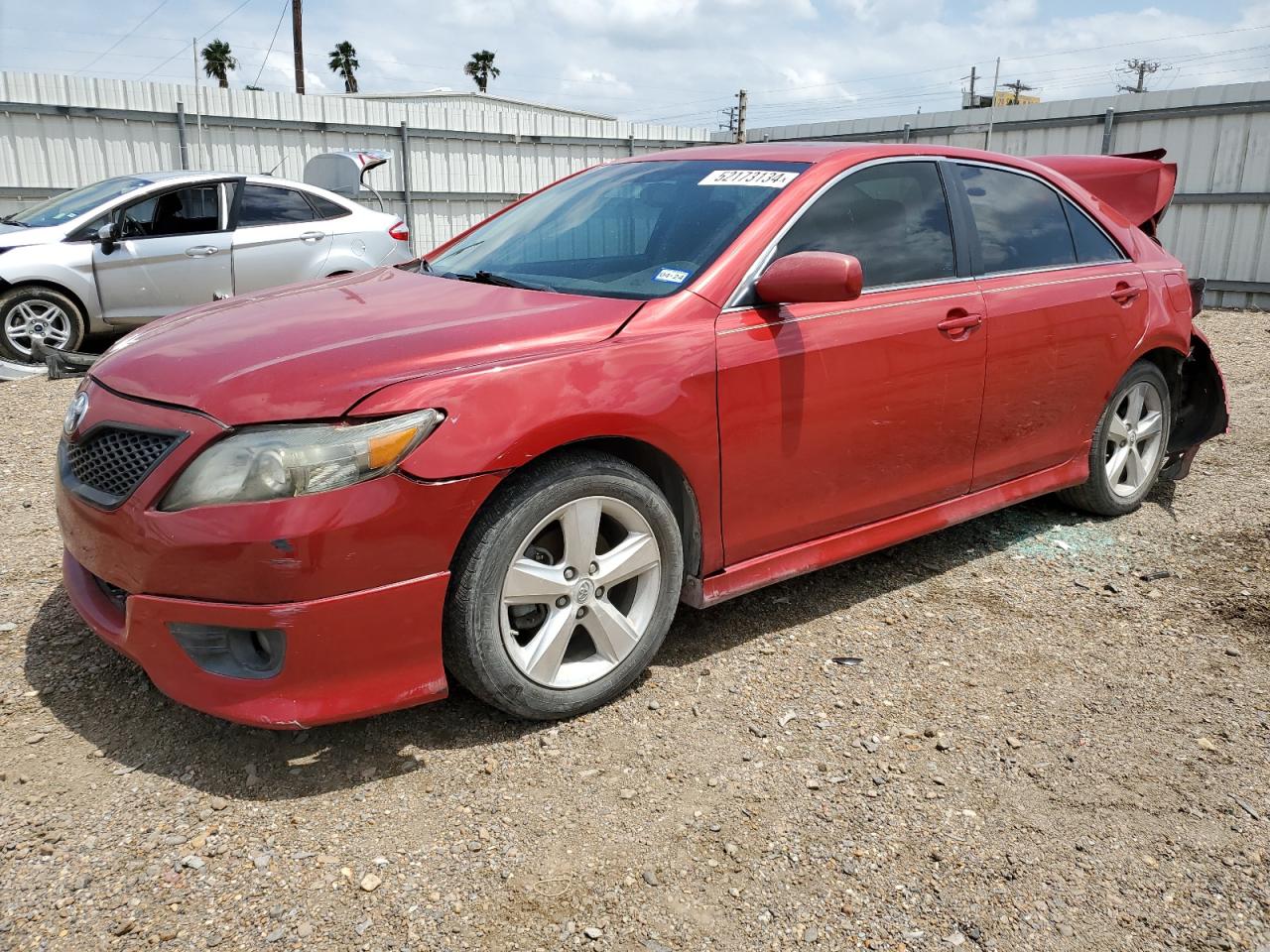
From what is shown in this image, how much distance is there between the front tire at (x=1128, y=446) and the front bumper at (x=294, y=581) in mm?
3159

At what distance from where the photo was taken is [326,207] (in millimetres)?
9281

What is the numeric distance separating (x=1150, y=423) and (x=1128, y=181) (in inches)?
50.4

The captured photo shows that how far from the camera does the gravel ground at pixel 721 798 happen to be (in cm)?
216

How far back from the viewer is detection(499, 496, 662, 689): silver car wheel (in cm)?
273

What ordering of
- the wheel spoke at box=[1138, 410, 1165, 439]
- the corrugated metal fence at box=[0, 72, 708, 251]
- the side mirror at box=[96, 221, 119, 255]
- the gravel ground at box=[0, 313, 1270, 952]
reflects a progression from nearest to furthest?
the gravel ground at box=[0, 313, 1270, 952] < the wheel spoke at box=[1138, 410, 1165, 439] < the side mirror at box=[96, 221, 119, 255] < the corrugated metal fence at box=[0, 72, 708, 251]

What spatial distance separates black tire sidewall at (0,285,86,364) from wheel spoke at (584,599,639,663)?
684 cm

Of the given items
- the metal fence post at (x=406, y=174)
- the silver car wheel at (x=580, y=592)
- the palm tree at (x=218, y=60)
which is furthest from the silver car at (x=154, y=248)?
the palm tree at (x=218, y=60)

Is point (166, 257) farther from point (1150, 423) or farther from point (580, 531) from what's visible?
point (1150, 423)

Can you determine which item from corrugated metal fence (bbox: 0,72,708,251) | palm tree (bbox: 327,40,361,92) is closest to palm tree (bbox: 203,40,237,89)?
palm tree (bbox: 327,40,361,92)

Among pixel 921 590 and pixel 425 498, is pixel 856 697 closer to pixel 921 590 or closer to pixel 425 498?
pixel 921 590

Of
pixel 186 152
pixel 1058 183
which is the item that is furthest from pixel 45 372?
pixel 1058 183

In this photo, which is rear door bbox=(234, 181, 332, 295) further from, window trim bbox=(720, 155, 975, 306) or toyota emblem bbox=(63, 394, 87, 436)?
window trim bbox=(720, 155, 975, 306)

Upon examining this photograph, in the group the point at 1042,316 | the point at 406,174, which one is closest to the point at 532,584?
the point at 1042,316

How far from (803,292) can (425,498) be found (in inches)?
52.0
